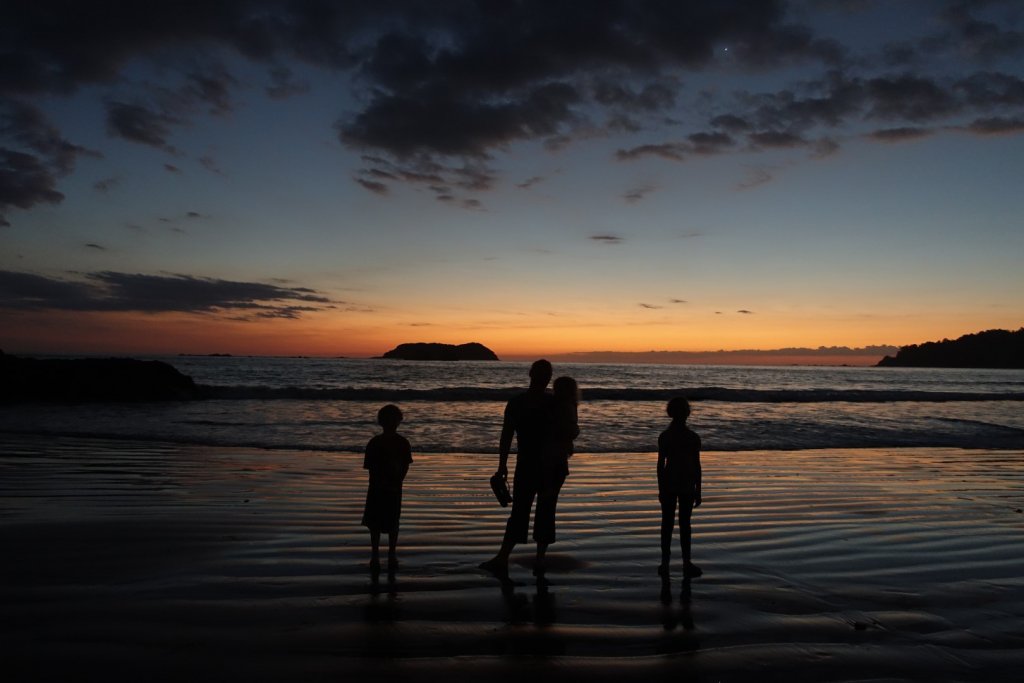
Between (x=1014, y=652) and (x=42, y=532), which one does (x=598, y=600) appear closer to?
(x=1014, y=652)

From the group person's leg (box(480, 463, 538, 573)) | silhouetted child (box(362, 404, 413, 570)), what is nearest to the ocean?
person's leg (box(480, 463, 538, 573))

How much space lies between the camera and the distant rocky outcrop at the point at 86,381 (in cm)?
2931

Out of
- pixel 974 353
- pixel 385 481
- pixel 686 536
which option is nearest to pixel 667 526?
pixel 686 536

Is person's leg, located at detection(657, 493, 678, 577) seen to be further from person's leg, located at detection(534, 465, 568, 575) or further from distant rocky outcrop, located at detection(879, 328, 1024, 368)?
distant rocky outcrop, located at detection(879, 328, 1024, 368)

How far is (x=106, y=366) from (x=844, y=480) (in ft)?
108

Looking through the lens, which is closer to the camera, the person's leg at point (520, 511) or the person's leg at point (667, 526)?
A: the person's leg at point (667, 526)

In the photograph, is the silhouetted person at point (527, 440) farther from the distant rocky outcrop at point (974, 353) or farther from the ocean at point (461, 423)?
the distant rocky outcrop at point (974, 353)

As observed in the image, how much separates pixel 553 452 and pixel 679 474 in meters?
1.20

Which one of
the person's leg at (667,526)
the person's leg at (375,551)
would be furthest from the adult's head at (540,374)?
the person's leg at (375,551)

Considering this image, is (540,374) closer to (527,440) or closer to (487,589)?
(527,440)

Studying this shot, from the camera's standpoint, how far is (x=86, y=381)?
1201 inches

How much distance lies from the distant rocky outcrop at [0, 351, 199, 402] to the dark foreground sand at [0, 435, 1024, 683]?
22.7 meters

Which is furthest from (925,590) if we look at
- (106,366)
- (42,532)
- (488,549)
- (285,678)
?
(106,366)

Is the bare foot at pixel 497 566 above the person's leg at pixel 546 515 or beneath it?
beneath
